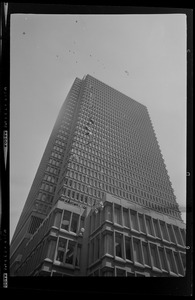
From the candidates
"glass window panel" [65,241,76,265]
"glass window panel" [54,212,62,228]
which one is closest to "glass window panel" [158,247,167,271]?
"glass window panel" [65,241,76,265]

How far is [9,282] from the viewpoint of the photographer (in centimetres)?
434

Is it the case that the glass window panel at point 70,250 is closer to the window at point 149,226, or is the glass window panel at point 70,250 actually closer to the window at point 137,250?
the window at point 137,250

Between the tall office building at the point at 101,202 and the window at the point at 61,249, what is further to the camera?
the window at the point at 61,249

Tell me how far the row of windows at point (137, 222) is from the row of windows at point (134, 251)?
1171 mm

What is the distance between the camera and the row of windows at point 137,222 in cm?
2303

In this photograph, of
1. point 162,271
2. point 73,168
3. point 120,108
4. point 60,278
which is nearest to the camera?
point 60,278

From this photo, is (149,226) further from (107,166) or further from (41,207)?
(41,207)

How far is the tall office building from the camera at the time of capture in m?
21.1


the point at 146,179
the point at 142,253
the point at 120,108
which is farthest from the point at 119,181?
the point at 142,253

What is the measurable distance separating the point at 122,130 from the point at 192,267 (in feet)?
139

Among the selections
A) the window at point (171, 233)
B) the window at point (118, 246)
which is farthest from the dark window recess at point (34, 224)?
the window at point (118, 246)

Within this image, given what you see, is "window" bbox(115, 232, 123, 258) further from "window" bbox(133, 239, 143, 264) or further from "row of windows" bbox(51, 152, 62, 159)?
"row of windows" bbox(51, 152, 62, 159)

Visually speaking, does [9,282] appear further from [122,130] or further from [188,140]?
[122,130]

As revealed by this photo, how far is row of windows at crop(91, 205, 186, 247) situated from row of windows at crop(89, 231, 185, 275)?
117cm
